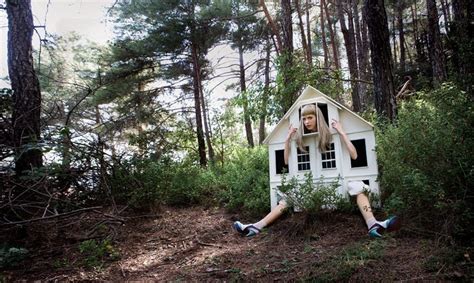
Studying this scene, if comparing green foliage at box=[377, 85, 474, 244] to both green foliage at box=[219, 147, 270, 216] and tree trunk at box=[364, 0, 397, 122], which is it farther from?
green foliage at box=[219, 147, 270, 216]

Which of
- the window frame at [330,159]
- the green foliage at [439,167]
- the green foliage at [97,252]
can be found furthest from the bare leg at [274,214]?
the green foliage at [97,252]

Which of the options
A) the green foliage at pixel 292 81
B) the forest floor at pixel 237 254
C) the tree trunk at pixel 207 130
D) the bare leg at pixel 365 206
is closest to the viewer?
the forest floor at pixel 237 254

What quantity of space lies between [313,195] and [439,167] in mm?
1464

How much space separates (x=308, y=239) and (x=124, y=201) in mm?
3292

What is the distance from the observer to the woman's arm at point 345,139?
13.4 feet

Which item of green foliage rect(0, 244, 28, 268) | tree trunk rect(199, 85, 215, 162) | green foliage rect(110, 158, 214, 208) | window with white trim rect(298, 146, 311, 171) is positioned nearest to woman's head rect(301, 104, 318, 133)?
window with white trim rect(298, 146, 311, 171)

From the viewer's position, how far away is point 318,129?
4285mm

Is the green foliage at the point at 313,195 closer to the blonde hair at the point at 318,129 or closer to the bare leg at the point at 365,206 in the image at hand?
the bare leg at the point at 365,206

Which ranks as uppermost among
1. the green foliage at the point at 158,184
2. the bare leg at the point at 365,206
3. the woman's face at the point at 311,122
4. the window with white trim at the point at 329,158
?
the woman's face at the point at 311,122

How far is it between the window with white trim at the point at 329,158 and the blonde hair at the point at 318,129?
65 millimetres

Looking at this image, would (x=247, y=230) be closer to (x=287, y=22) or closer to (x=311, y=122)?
(x=311, y=122)

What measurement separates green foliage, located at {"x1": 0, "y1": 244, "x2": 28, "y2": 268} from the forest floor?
0.08 meters

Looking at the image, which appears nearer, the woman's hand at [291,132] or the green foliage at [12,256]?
the green foliage at [12,256]

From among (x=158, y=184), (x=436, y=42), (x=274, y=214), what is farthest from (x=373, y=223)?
(x=436, y=42)
